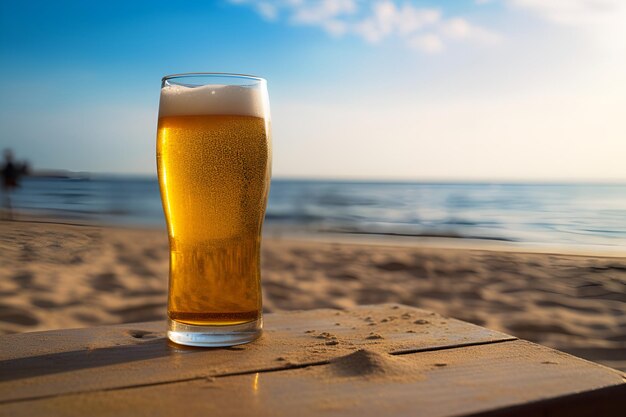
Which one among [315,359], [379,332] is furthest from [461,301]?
[315,359]

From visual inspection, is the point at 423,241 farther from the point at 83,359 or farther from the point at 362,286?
the point at 83,359

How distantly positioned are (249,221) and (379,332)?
0.36m

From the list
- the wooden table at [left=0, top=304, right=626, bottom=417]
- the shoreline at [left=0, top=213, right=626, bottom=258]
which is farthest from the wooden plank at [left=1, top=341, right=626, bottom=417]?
the shoreline at [left=0, top=213, right=626, bottom=258]

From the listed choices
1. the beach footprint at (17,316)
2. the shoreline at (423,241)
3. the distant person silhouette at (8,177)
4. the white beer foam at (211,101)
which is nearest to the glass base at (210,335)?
the white beer foam at (211,101)

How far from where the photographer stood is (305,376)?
89cm

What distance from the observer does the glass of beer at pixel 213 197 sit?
115 centimetres

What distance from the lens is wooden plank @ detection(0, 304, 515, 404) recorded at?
88 cm

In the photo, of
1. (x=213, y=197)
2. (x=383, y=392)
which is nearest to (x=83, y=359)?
(x=213, y=197)

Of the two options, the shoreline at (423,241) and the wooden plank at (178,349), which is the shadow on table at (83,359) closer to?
the wooden plank at (178,349)

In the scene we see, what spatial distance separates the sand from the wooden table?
1.19 meters

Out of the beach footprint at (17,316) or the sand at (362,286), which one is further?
the sand at (362,286)

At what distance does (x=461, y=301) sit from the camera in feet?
14.0

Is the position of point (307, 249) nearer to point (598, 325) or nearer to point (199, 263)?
point (598, 325)

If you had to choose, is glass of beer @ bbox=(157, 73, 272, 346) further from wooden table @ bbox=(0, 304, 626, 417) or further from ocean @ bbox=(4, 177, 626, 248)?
ocean @ bbox=(4, 177, 626, 248)
